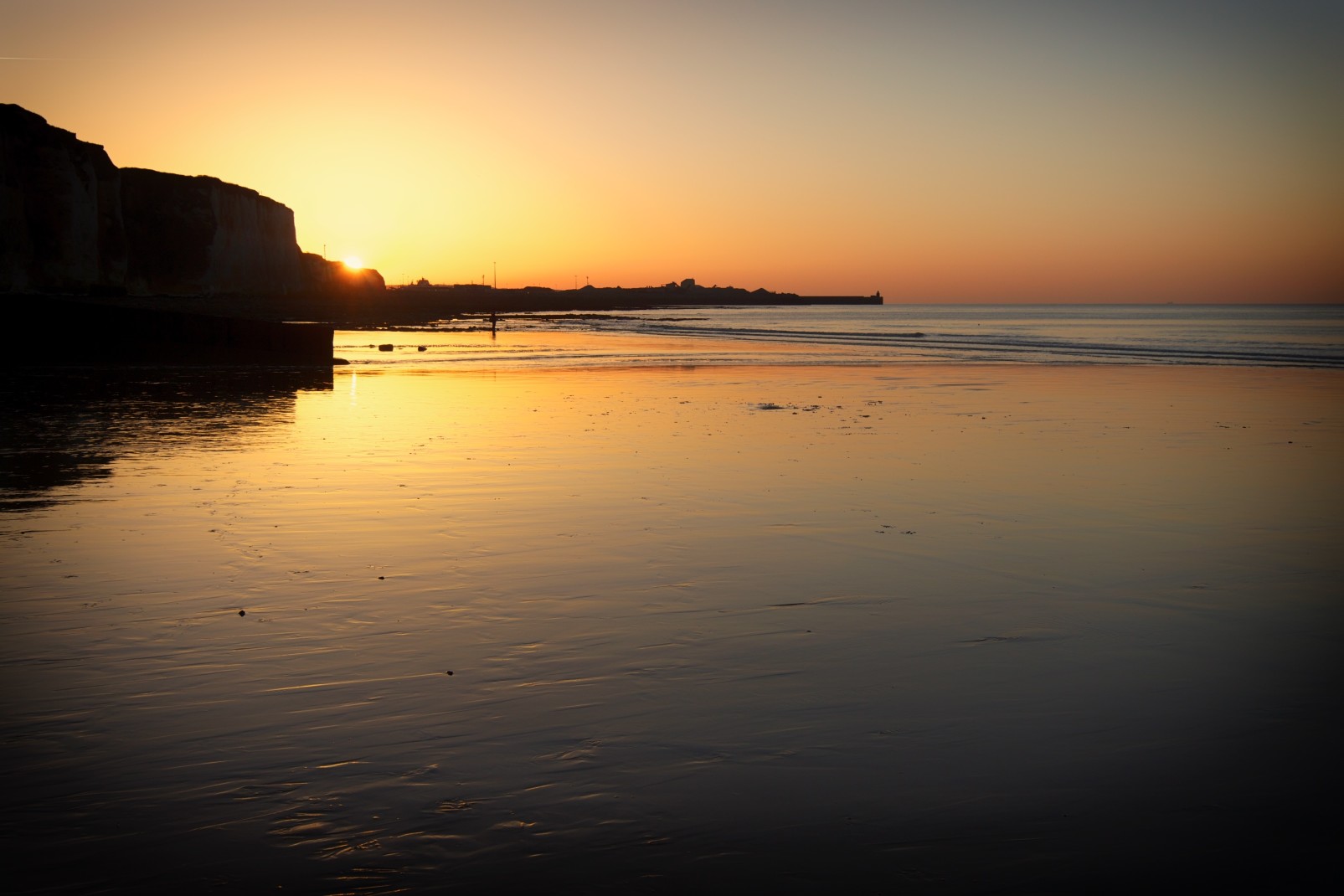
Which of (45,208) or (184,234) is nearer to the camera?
(45,208)

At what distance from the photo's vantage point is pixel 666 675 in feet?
19.5

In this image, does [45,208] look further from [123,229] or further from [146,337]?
[146,337]

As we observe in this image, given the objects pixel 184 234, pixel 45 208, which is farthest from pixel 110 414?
pixel 184 234

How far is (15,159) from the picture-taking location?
62.0 metres

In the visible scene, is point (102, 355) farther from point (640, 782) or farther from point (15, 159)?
point (15, 159)

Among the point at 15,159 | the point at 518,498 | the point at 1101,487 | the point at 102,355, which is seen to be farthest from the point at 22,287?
the point at 1101,487

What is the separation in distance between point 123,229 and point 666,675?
285 ft

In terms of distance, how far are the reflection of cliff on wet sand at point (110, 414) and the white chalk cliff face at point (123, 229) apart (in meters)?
32.4

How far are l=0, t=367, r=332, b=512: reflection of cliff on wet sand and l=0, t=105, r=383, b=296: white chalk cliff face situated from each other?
32407 mm

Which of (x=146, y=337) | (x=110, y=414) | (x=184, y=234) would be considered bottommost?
(x=110, y=414)

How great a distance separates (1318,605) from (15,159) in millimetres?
71594

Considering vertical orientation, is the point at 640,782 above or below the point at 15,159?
below

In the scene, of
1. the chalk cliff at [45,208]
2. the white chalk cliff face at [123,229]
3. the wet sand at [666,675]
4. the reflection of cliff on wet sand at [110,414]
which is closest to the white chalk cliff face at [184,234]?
the white chalk cliff face at [123,229]

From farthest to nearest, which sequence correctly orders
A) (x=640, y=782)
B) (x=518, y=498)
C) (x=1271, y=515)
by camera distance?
1. (x=518, y=498)
2. (x=1271, y=515)
3. (x=640, y=782)
